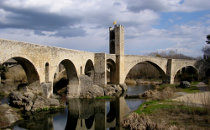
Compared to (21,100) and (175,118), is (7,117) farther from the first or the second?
(175,118)

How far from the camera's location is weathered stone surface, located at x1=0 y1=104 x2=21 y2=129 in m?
11.4

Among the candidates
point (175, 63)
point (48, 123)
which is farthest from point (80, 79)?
point (175, 63)

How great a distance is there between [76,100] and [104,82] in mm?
5923

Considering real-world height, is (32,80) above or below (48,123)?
above

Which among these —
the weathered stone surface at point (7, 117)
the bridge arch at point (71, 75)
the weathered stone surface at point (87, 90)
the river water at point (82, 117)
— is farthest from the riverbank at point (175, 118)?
the bridge arch at point (71, 75)

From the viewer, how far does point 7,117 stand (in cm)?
1193

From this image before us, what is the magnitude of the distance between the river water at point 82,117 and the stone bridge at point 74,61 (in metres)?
2.39

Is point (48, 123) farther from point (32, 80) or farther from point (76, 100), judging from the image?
point (76, 100)

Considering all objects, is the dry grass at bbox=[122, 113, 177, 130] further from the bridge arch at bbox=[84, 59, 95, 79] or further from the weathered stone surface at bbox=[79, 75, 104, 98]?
the bridge arch at bbox=[84, 59, 95, 79]

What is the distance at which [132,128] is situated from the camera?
11453 millimetres

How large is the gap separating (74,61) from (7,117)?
9.40 metres

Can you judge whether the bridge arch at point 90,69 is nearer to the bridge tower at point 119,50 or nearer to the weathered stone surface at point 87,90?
the weathered stone surface at point 87,90

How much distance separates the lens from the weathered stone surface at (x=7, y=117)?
11.4 meters

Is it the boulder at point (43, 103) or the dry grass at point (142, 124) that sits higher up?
the boulder at point (43, 103)
